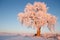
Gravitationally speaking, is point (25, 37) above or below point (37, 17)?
below

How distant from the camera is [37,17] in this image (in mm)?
1667

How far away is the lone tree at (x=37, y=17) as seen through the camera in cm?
166

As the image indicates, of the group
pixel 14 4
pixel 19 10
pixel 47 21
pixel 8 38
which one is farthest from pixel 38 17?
pixel 8 38

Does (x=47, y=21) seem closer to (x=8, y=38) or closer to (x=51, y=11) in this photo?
(x=51, y=11)

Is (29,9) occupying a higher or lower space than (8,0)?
lower

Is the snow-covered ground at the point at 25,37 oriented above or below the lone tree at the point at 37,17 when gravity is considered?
below

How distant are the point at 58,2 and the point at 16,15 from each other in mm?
695

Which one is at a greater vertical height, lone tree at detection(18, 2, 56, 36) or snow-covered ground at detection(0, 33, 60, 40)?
lone tree at detection(18, 2, 56, 36)

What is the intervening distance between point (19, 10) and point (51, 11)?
1.62ft

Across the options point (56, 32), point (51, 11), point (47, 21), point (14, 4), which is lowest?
point (56, 32)

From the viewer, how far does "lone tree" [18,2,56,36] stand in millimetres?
1655

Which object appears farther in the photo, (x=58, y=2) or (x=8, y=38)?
(x=58, y=2)

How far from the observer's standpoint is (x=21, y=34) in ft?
5.47

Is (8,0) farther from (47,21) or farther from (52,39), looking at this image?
(52,39)
